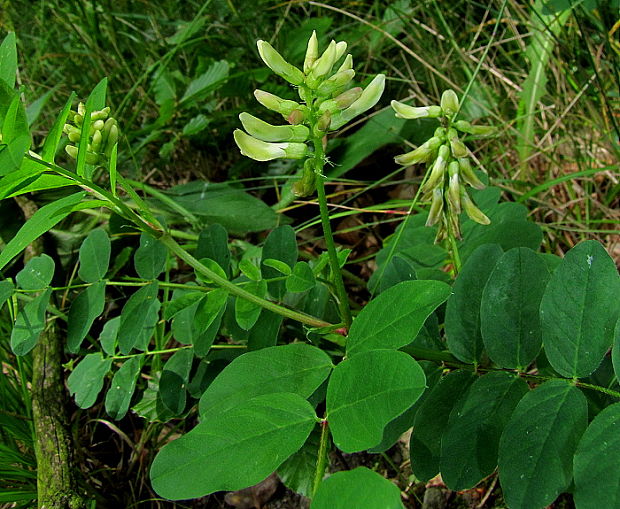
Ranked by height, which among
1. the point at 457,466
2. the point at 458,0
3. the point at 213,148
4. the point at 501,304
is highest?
the point at 458,0

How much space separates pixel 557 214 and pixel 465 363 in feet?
3.54

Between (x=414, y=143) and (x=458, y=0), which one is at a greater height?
(x=458, y=0)

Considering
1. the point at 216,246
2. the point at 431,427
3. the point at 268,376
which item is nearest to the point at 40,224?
the point at 268,376

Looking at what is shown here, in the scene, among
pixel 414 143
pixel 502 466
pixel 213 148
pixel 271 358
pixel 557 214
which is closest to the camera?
pixel 502 466

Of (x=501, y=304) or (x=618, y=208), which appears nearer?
(x=501, y=304)

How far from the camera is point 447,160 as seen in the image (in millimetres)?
1297

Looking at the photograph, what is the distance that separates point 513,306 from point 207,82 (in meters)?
1.65

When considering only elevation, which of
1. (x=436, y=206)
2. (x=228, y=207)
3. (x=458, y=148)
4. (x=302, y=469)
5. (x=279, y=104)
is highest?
(x=279, y=104)

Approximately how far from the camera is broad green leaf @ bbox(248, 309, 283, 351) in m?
1.26

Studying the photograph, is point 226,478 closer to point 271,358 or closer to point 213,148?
point 271,358

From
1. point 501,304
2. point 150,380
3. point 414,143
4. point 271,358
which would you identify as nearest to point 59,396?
point 150,380

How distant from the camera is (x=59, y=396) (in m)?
1.69

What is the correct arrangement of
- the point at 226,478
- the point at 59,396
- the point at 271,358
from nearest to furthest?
the point at 226,478
the point at 271,358
the point at 59,396

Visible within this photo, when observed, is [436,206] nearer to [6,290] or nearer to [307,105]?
[307,105]
